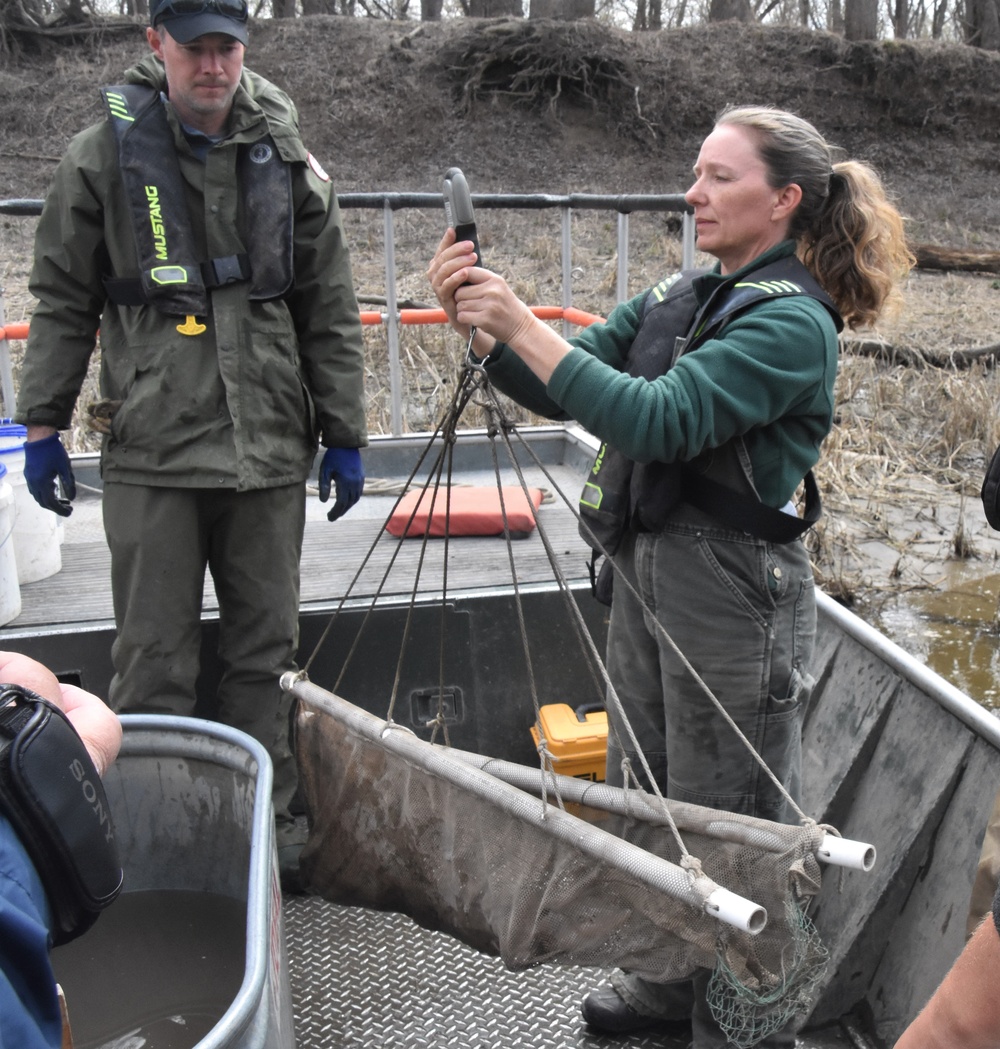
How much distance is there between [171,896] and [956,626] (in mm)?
5025

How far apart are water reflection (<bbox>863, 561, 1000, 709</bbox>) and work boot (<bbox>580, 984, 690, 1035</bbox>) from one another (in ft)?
11.4

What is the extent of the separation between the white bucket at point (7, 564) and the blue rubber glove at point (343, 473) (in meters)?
0.99

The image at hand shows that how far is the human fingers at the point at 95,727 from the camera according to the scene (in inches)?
59.6

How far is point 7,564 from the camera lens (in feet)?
11.4

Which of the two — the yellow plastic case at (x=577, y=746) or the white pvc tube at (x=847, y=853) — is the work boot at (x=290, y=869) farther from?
the white pvc tube at (x=847, y=853)

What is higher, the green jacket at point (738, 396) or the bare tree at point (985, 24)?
the bare tree at point (985, 24)

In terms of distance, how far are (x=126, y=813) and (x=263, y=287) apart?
4.40ft

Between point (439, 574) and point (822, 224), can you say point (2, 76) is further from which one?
point (822, 224)

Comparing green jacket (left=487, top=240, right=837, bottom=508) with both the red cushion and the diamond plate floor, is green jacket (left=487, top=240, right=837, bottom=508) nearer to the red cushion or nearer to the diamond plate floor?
the diamond plate floor

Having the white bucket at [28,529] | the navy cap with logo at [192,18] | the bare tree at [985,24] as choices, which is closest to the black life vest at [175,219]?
the navy cap with logo at [192,18]

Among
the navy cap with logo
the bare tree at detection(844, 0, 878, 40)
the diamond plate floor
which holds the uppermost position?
the bare tree at detection(844, 0, 878, 40)

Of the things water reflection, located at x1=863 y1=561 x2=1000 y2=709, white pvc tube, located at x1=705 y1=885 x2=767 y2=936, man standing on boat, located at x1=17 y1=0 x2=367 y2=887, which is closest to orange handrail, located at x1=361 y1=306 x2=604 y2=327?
man standing on boat, located at x1=17 y1=0 x2=367 y2=887

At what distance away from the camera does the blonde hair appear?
2156mm

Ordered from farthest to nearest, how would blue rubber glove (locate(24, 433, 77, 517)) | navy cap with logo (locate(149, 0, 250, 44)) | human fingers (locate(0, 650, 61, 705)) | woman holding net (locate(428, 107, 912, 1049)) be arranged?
1. blue rubber glove (locate(24, 433, 77, 517))
2. navy cap with logo (locate(149, 0, 250, 44))
3. woman holding net (locate(428, 107, 912, 1049))
4. human fingers (locate(0, 650, 61, 705))
